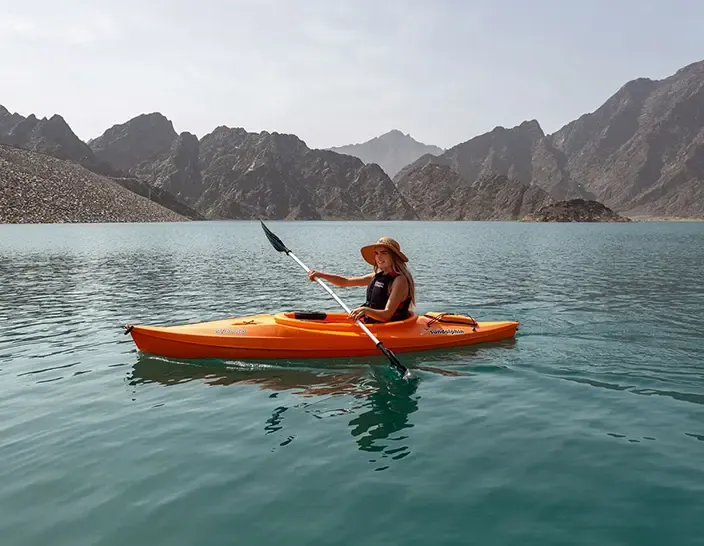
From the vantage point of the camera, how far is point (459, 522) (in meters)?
5.61

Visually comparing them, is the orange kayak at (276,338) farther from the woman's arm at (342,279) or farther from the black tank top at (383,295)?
the woman's arm at (342,279)

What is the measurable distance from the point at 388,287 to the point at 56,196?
151 meters

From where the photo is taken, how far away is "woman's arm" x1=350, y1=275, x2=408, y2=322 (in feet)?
38.5

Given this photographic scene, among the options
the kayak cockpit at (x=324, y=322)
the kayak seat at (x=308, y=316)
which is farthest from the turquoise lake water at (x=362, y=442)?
the kayak seat at (x=308, y=316)

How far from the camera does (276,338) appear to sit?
11562 mm

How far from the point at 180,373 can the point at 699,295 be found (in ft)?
63.9

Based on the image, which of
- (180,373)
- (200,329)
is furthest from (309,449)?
(200,329)

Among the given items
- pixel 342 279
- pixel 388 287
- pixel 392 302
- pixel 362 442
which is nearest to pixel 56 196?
pixel 342 279

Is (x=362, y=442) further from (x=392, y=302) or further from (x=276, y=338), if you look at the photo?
(x=392, y=302)

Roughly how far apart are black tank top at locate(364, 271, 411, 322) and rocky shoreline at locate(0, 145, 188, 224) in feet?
417

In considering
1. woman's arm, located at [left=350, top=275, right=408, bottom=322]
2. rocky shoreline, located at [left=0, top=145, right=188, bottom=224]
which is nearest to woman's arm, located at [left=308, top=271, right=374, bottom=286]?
woman's arm, located at [left=350, top=275, right=408, bottom=322]

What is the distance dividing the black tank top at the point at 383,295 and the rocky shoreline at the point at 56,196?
127 m

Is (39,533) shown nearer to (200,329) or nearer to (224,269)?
(200,329)

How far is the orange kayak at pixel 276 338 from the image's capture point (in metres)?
11.6
